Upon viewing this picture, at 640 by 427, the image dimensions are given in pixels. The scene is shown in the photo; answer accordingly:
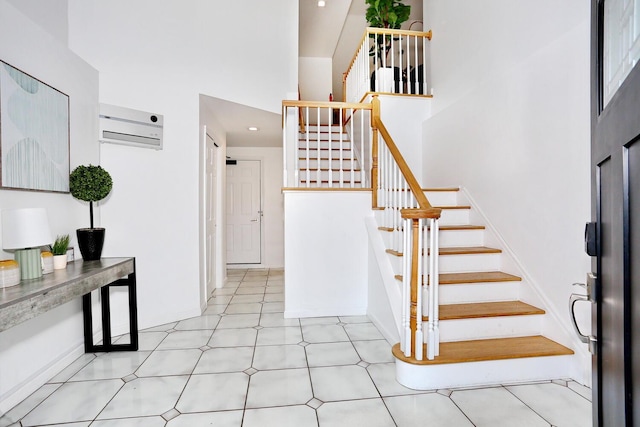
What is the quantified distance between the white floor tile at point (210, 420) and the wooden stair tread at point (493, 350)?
1.00 metres

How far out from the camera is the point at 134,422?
5.43 feet

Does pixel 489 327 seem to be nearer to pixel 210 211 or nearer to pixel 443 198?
pixel 443 198

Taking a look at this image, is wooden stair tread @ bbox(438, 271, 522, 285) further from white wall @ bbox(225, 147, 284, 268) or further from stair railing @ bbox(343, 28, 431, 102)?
white wall @ bbox(225, 147, 284, 268)

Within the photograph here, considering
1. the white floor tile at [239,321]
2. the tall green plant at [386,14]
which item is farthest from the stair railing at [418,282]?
the tall green plant at [386,14]

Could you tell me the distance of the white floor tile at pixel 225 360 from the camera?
86.5 inches

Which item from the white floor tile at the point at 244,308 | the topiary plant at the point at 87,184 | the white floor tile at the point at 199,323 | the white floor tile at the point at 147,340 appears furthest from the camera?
the white floor tile at the point at 244,308

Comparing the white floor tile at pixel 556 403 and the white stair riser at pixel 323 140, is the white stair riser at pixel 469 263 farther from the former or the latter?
the white stair riser at pixel 323 140

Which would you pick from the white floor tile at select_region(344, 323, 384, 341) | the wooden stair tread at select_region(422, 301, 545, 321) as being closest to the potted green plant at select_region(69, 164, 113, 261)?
the white floor tile at select_region(344, 323, 384, 341)

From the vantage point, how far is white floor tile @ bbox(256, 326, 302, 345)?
8.70 ft

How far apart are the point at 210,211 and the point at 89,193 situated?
160 centimetres

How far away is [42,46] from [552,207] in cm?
370

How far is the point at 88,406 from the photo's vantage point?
1802 millimetres

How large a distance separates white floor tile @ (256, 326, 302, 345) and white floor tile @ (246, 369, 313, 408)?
1.61 ft

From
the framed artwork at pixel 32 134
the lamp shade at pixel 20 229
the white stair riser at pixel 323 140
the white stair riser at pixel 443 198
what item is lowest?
the lamp shade at pixel 20 229
